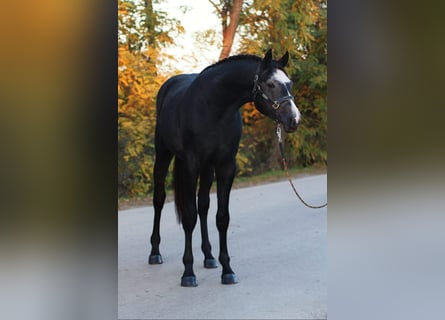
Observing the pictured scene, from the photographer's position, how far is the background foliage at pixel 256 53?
6.68 metres

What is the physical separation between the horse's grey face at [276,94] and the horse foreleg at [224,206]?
53cm

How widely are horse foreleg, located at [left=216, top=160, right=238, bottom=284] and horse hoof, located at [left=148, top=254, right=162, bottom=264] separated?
69 cm

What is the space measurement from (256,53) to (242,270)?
3493 millimetres

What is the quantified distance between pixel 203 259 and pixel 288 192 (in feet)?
9.71

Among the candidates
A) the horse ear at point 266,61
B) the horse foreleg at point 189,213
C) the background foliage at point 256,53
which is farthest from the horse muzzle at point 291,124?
the background foliage at point 256,53

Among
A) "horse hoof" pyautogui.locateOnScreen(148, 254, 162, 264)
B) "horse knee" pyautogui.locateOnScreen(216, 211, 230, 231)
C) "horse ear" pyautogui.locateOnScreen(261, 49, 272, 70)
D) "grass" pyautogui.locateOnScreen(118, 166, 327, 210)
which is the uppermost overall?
"horse ear" pyautogui.locateOnScreen(261, 49, 272, 70)

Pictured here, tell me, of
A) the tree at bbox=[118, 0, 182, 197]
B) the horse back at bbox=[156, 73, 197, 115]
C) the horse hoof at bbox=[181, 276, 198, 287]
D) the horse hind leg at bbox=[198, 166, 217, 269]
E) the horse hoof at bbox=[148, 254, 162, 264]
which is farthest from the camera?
the tree at bbox=[118, 0, 182, 197]

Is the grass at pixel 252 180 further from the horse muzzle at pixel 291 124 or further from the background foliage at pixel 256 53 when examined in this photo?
the horse muzzle at pixel 291 124

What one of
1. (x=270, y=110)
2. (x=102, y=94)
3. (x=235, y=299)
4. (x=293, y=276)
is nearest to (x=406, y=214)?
(x=102, y=94)

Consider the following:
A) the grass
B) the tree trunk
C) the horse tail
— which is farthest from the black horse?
the tree trunk

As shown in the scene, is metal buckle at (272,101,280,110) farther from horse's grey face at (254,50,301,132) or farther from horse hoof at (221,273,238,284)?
horse hoof at (221,273,238,284)

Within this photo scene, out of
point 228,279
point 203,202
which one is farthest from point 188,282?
point 203,202

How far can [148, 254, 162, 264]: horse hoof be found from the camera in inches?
178

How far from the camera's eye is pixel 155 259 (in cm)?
454
